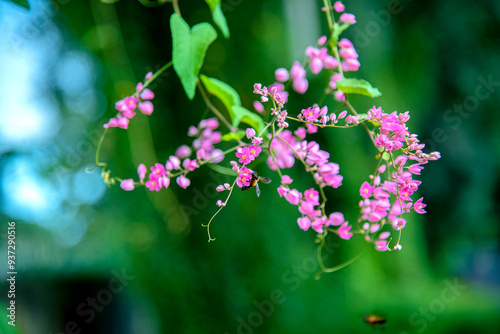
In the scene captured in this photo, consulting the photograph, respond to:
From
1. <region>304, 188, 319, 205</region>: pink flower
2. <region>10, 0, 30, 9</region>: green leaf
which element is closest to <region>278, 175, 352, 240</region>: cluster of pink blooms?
<region>304, 188, 319, 205</region>: pink flower

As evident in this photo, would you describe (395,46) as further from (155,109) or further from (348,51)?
(348,51)

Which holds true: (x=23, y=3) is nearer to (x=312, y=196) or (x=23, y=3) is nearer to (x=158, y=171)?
(x=158, y=171)

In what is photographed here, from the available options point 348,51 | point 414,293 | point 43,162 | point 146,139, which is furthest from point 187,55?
point 414,293

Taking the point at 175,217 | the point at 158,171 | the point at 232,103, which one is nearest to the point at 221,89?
the point at 232,103

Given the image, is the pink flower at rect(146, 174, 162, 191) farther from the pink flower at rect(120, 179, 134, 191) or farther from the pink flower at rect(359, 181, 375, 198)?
the pink flower at rect(359, 181, 375, 198)

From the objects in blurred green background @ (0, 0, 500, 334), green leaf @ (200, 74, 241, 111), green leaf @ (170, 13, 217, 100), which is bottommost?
blurred green background @ (0, 0, 500, 334)

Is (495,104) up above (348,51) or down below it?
below

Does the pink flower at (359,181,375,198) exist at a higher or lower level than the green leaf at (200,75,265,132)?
lower
